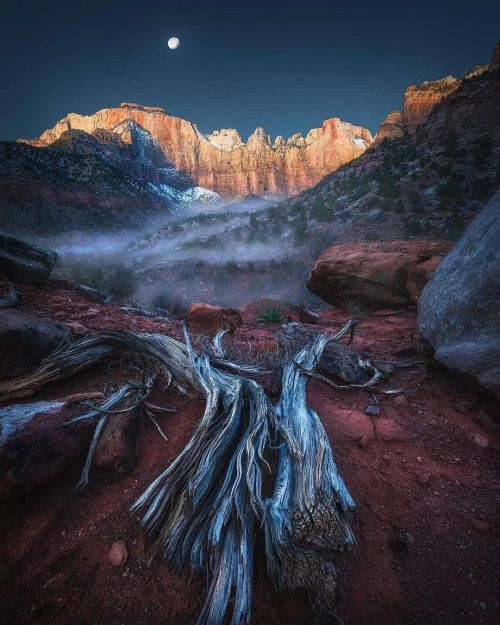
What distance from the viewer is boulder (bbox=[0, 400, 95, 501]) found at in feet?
4.44

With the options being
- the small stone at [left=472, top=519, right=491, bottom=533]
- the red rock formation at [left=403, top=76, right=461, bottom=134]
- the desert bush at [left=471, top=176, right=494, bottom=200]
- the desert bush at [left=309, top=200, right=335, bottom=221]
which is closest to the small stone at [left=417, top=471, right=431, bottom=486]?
the small stone at [left=472, top=519, right=491, bottom=533]

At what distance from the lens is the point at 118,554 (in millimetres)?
1233

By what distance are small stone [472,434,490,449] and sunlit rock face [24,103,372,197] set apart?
62728mm

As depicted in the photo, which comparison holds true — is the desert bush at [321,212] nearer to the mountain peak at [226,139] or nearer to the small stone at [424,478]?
the small stone at [424,478]

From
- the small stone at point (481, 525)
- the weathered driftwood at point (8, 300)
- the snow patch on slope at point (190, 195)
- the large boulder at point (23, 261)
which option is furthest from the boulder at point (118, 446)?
the snow patch on slope at point (190, 195)

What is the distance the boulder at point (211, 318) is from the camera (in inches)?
191

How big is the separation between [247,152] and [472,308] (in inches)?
2780

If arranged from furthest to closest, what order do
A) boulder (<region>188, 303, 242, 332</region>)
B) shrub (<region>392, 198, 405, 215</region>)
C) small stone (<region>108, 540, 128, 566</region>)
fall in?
1. shrub (<region>392, 198, 405, 215</region>)
2. boulder (<region>188, 303, 242, 332</region>)
3. small stone (<region>108, 540, 128, 566</region>)

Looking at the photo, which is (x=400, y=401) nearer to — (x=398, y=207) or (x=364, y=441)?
(x=364, y=441)

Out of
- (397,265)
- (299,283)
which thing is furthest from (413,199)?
(397,265)

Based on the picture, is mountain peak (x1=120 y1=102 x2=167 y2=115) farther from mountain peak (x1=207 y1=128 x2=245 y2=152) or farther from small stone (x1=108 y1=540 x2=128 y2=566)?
small stone (x1=108 y1=540 x2=128 y2=566)

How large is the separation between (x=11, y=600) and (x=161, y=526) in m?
0.57

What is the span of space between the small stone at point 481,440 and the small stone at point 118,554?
2219 millimetres

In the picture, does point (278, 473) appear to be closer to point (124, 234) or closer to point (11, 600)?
point (11, 600)
